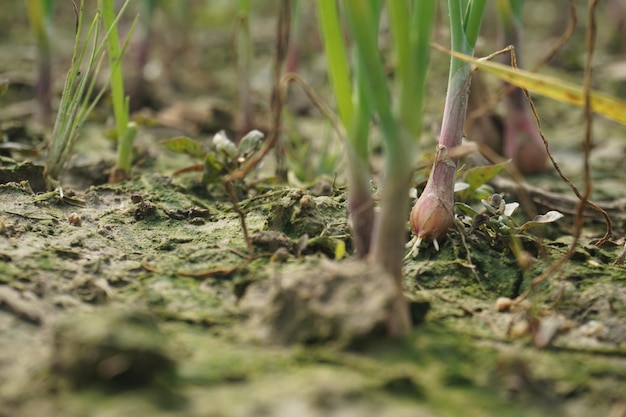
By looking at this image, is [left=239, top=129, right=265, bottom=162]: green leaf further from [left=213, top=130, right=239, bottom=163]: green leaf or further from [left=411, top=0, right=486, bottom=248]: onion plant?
[left=411, top=0, right=486, bottom=248]: onion plant

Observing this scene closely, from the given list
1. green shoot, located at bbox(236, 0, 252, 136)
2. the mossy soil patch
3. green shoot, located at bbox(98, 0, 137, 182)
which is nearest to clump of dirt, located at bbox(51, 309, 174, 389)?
the mossy soil patch

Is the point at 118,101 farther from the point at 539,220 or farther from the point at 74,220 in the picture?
the point at 539,220

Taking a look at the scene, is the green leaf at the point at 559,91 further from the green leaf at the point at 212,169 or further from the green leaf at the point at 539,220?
the green leaf at the point at 212,169

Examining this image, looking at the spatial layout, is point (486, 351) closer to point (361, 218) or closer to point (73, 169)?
point (361, 218)

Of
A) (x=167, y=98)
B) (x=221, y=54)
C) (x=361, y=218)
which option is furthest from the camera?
(x=221, y=54)

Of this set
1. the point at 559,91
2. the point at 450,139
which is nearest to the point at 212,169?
the point at 450,139

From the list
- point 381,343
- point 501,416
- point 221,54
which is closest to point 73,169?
point 381,343

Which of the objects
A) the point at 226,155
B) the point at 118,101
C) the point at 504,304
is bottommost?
the point at 504,304
